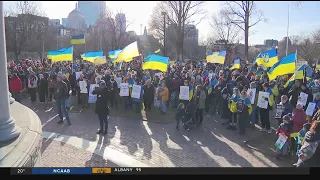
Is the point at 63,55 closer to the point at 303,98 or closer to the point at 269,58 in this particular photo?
the point at 269,58

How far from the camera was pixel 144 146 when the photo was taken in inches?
340

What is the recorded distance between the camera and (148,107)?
13469mm

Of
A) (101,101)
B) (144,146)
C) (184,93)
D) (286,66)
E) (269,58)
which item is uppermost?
(269,58)

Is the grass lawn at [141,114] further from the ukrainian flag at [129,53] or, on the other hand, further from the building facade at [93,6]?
the building facade at [93,6]

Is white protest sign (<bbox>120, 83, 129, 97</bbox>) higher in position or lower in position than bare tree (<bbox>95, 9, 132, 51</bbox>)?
lower

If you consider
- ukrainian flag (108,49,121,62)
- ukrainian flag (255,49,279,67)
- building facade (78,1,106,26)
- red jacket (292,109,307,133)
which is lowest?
red jacket (292,109,307,133)

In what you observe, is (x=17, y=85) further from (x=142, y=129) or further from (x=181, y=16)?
(x=181, y=16)

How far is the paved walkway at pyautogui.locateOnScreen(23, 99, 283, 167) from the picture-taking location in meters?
7.33

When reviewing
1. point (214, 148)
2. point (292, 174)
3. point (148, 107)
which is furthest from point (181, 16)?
point (292, 174)

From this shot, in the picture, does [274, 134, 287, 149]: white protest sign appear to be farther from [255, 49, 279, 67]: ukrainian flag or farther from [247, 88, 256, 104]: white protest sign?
[255, 49, 279, 67]: ukrainian flag

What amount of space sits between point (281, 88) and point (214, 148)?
231 inches

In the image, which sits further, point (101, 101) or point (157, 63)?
point (157, 63)

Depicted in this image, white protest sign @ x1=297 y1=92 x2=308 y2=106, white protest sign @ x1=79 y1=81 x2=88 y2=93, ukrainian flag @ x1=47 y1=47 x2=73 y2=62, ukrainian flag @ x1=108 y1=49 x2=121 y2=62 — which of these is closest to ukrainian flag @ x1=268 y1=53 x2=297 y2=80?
white protest sign @ x1=297 y1=92 x2=308 y2=106

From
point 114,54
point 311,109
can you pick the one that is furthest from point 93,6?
point 114,54
